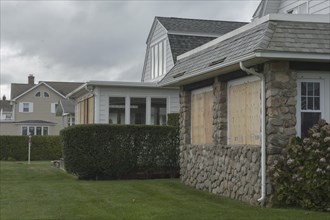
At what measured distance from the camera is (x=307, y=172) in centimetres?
1023

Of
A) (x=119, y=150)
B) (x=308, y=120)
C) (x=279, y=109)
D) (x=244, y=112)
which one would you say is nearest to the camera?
(x=279, y=109)

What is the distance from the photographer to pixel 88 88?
21.7 m

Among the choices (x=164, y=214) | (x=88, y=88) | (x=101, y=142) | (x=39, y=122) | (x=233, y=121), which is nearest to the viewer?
(x=164, y=214)

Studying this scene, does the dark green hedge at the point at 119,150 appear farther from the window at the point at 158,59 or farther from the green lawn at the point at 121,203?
the window at the point at 158,59

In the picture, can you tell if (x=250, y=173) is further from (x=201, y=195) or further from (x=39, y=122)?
(x=39, y=122)

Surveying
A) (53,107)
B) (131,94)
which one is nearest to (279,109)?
(131,94)

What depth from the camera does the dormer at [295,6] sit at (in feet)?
58.3

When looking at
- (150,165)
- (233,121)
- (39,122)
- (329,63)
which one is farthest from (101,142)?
(39,122)

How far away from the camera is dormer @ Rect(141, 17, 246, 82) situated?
984 inches

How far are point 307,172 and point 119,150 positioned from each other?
873 cm

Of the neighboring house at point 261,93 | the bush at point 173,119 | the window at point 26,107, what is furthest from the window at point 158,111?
the window at point 26,107

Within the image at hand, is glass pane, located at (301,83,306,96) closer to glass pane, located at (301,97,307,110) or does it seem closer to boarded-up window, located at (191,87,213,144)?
glass pane, located at (301,97,307,110)

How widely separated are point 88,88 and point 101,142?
467 cm

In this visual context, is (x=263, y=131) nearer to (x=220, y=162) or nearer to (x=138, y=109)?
(x=220, y=162)
